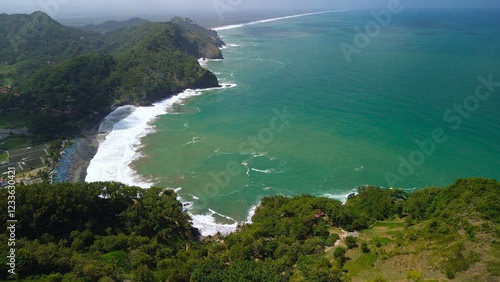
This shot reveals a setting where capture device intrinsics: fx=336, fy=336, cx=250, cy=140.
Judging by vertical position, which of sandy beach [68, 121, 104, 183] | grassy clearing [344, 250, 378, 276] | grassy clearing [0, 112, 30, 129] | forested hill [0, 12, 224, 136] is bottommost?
sandy beach [68, 121, 104, 183]

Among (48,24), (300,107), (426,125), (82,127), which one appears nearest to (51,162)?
(82,127)

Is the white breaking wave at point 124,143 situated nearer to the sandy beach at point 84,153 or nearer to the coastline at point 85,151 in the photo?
the coastline at point 85,151

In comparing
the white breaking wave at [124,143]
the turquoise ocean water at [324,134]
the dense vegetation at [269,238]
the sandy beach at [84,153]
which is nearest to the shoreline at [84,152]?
the sandy beach at [84,153]

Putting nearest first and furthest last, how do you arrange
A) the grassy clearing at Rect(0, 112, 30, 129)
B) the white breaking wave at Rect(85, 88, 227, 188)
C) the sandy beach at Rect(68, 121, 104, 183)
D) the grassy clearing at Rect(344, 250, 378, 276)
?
1. the grassy clearing at Rect(344, 250, 378, 276)
2. the white breaking wave at Rect(85, 88, 227, 188)
3. the sandy beach at Rect(68, 121, 104, 183)
4. the grassy clearing at Rect(0, 112, 30, 129)

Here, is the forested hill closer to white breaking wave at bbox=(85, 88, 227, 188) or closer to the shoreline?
the shoreline

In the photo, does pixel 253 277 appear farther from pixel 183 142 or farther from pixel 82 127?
pixel 82 127

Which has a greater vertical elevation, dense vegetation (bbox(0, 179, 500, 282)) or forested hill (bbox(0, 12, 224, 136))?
forested hill (bbox(0, 12, 224, 136))

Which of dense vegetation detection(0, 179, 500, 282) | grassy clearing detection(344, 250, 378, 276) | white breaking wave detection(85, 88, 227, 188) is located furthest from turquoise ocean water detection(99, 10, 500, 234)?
grassy clearing detection(344, 250, 378, 276)
